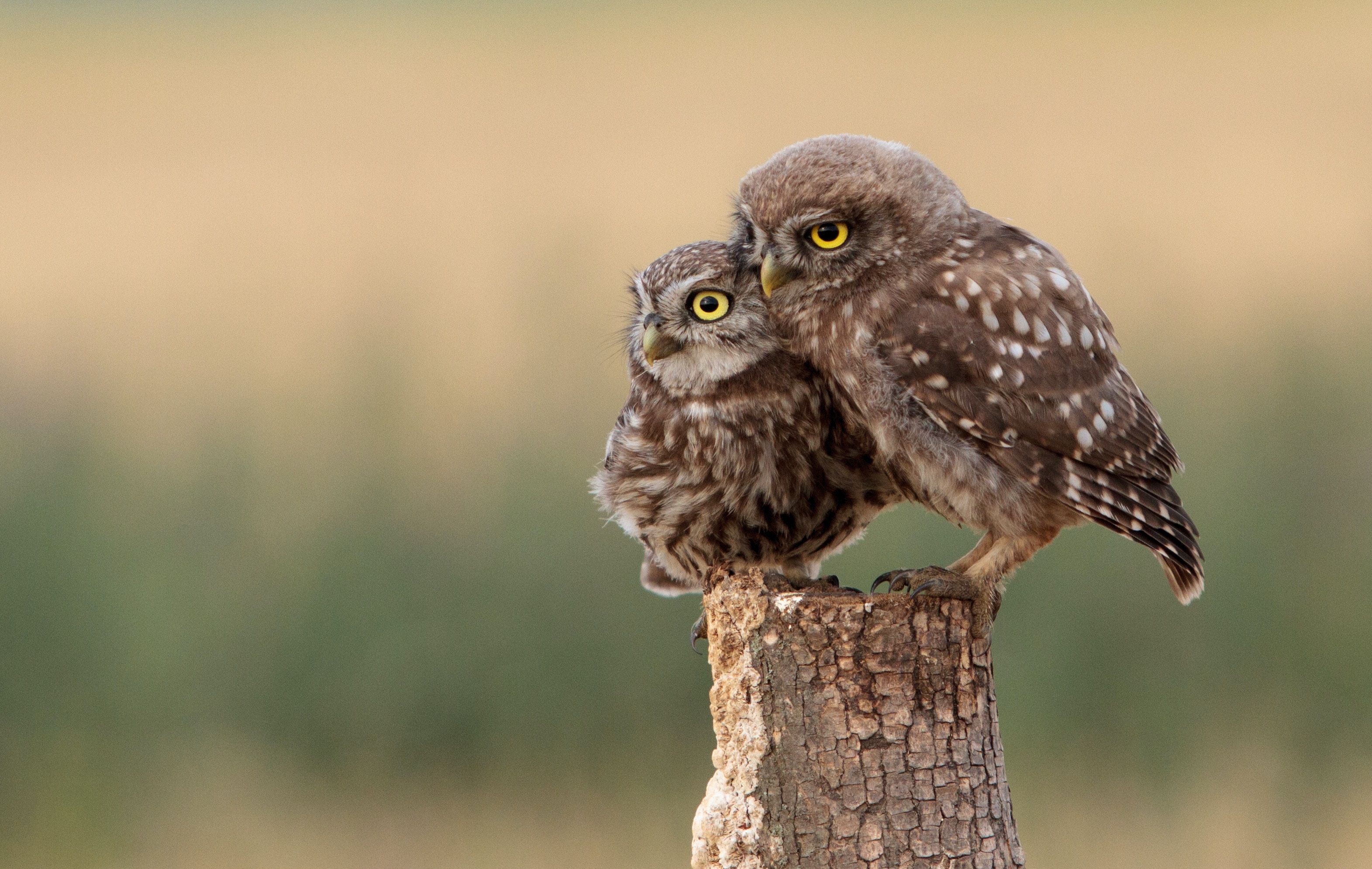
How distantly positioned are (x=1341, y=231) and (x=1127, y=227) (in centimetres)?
99

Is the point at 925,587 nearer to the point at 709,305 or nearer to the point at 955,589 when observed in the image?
the point at 955,589

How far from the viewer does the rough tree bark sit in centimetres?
188

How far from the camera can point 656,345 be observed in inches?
97.8

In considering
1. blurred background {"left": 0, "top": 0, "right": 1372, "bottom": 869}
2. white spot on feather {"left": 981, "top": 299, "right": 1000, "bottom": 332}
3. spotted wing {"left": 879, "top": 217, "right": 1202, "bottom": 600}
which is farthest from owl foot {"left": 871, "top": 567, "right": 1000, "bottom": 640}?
blurred background {"left": 0, "top": 0, "right": 1372, "bottom": 869}

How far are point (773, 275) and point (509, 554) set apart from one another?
2.12m

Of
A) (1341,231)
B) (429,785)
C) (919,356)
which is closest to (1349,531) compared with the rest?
(1341,231)

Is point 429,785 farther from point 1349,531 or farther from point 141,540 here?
point 1349,531

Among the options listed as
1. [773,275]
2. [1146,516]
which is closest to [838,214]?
[773,275]

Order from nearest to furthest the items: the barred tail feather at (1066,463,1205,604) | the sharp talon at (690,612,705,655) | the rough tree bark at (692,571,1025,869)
→ the rough tree bark at (692,571,1025,869), the barred tail feather at (1066,463,1205,604), the sharp talon at (690,612,705,655)

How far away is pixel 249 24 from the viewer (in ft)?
36.9

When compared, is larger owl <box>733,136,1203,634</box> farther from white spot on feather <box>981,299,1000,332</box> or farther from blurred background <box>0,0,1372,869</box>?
blurred background <box>0,0,1372,869</box>

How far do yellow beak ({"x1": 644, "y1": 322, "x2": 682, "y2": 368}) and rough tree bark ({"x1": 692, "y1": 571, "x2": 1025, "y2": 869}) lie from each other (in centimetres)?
68

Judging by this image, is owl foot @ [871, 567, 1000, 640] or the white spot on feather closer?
owl foot @ [871, 567, 1000, 640]

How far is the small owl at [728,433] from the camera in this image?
8.04ft
